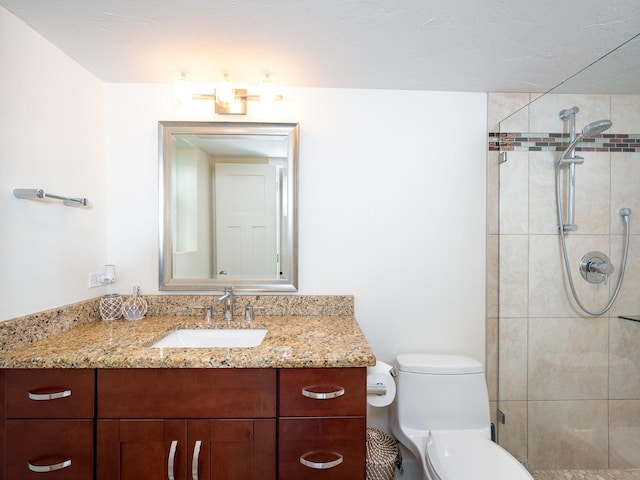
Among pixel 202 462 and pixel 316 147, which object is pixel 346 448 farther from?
pixel 316 147

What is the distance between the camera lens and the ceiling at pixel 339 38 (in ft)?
3.85

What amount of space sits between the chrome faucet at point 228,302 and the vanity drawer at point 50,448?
670 mm

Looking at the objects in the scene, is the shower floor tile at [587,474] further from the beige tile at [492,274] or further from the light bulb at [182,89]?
the light bulb at [182,89]

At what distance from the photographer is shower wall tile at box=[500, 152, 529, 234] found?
170 centimetres

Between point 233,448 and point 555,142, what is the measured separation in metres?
1.98

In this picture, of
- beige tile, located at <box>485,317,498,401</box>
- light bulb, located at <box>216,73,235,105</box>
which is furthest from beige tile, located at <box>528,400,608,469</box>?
light bulb, located at <box>216,73,235,105</box>

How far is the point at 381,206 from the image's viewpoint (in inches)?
70.6

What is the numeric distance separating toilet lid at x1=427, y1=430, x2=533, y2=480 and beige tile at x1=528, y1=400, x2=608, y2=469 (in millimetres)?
428

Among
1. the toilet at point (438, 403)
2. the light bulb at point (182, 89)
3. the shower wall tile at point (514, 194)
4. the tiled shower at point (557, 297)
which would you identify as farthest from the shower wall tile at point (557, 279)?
the light bulb at point (182, 89)

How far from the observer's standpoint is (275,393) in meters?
1.16

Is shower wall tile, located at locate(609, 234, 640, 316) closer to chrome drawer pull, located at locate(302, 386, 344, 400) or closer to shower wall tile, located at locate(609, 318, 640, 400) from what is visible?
shower wall tile, located at locate(609, 318, 640, 400)

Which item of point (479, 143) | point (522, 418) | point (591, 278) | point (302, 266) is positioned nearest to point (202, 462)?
point (302, 266)

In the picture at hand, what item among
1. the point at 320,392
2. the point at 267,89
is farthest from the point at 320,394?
the point at 267,89

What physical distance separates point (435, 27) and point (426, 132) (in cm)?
60
